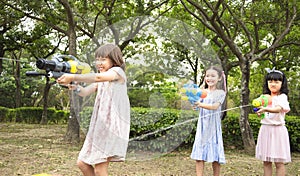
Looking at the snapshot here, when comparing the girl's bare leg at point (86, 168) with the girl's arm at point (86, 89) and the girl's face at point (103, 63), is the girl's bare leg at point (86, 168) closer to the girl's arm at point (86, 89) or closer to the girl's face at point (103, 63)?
the girl's arm at point (86, 89)

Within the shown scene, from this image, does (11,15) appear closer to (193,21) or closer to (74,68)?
(193,21)

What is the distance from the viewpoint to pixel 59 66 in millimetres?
2137

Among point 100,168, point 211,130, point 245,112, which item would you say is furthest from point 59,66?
point 245,112

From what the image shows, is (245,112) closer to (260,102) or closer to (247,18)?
(247,18)

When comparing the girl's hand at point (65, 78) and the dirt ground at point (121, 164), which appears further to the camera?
the dirt ground at point (121, 164)

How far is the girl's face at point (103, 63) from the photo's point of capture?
8.57ft

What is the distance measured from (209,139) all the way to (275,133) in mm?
698

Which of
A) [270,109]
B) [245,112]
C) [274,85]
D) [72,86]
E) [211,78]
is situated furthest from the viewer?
[245,112]

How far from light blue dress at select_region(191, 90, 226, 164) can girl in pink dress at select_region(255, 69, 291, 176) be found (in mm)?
465

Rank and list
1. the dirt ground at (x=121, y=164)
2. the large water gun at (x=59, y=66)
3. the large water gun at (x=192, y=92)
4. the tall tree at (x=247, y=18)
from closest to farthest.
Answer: the large water gun at (x=59, y=66)
the large water gun at (x=192, y=92)
the dirt ground at (x=121, y=164)
the tall tree at (x=247, y=18)

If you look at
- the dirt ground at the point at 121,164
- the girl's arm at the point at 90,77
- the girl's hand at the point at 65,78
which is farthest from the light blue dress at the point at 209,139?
the girl's hand at the point at 65,78

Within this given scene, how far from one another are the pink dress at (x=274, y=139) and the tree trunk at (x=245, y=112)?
10.7 feet

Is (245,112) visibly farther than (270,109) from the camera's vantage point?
Yes

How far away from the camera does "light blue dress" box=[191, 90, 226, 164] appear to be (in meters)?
3.60
